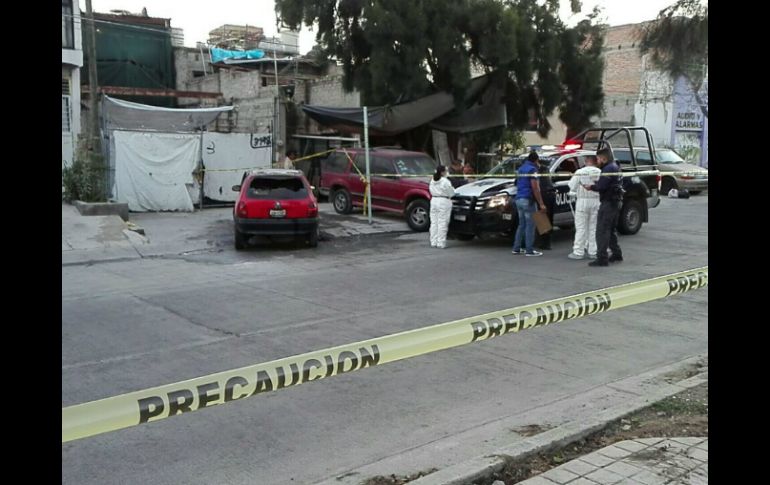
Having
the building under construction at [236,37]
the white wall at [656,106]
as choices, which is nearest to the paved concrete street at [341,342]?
the white wall at [656,106]

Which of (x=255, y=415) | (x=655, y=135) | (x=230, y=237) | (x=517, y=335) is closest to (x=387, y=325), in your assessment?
(x=517, y=335)

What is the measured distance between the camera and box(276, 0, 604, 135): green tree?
20.9 metres

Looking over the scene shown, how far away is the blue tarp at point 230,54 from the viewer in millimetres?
34938

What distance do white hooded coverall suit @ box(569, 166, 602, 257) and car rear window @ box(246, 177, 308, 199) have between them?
524cm

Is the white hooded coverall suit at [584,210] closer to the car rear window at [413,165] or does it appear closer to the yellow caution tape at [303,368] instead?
the car rear window at [413,165]

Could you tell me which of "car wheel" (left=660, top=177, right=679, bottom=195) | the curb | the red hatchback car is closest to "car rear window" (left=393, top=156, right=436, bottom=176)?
the red hatchback car

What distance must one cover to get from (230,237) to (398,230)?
12.8 feet

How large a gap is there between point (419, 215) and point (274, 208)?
13.3 ft

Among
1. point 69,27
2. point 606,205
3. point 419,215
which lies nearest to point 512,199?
point 606,205

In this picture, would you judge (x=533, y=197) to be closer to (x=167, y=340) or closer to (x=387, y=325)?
(x=387, y=325)

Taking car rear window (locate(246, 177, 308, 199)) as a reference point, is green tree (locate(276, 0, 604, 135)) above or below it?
above

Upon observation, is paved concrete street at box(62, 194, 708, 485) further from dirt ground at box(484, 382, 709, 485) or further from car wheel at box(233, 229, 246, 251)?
car wheel at box(233, 229, 246, 251)

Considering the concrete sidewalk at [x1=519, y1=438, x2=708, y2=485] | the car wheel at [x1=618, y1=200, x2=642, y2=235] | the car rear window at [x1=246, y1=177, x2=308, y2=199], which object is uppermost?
the car rear window at [x1=246, y1=177, x2=308, y2=199]

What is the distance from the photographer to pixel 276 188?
1382cm
